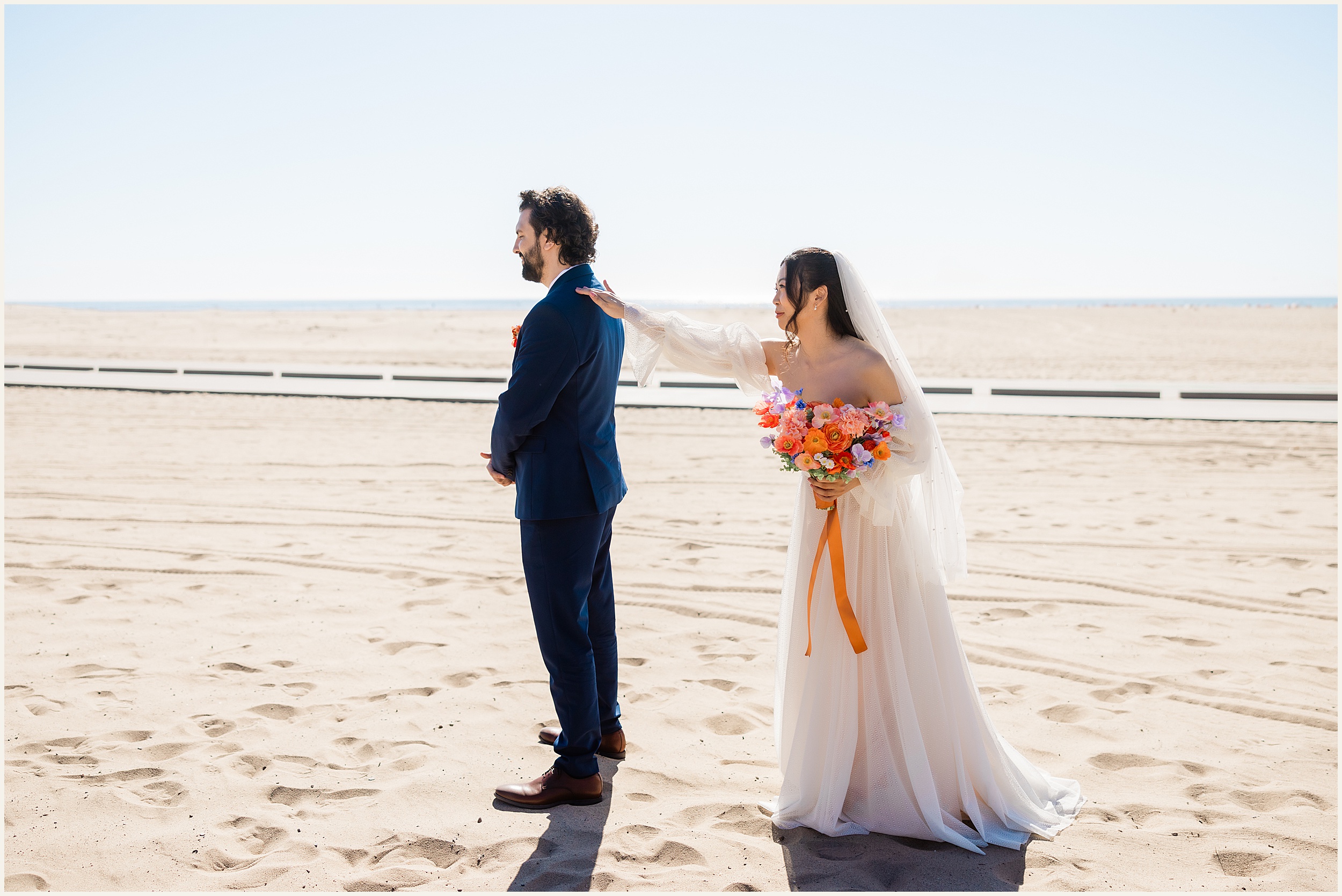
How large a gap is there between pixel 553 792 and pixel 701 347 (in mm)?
1853

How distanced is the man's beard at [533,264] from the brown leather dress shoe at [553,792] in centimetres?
194

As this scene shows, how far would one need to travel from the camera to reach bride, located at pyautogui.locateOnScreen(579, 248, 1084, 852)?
10.5 ft

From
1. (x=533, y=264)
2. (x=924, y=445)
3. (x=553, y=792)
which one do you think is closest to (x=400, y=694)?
(x=553, y=792)

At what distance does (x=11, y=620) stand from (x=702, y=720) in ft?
13.4

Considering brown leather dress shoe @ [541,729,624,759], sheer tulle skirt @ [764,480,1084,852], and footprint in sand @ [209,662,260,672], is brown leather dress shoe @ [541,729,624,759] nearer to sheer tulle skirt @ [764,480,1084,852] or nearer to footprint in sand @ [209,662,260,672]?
sheer tulle skirt @ [764,480,1084,852]

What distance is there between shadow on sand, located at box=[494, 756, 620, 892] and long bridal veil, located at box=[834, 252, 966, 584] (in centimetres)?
152

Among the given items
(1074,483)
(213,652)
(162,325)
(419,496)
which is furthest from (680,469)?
(162,325)

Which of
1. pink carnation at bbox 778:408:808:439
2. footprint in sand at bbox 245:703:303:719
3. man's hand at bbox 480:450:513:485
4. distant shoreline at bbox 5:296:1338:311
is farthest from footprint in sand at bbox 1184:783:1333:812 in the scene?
distant shoreline at bbox 5:296:1338:311

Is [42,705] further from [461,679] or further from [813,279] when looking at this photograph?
[813,279]

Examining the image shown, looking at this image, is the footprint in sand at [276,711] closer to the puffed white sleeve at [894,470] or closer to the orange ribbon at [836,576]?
the orange ribbon at [836,576]

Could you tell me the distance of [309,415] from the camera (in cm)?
1380

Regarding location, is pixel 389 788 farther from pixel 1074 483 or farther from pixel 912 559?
pixel 1074 483

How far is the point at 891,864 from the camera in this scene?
3004mm

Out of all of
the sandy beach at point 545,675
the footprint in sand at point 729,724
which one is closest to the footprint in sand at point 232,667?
the sandy beach at point 545,675
